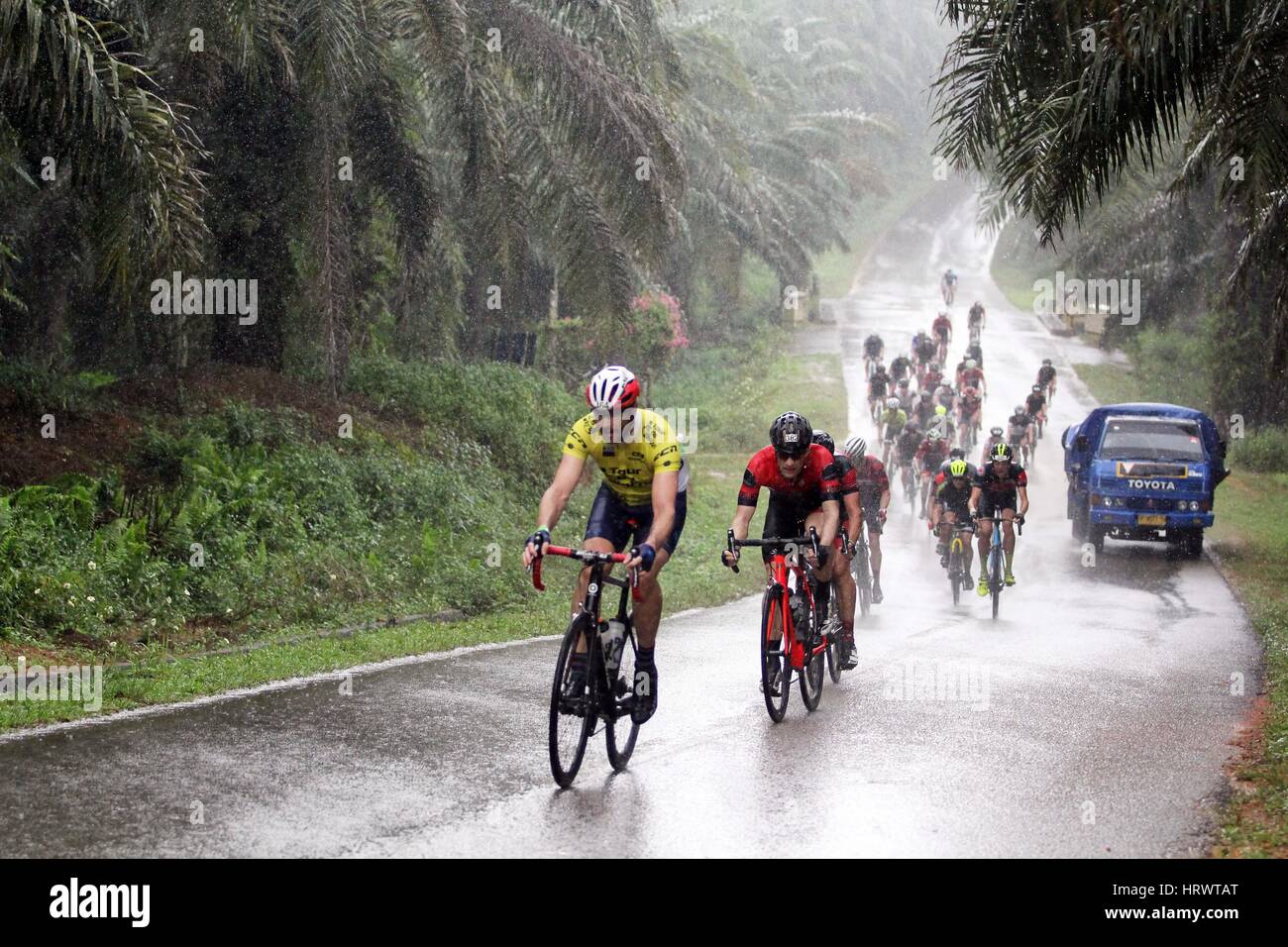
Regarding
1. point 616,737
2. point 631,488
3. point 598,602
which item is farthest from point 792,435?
point 598,602

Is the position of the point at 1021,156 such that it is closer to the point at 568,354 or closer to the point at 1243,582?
the point at 1243,582

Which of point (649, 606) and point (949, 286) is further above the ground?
point (949, 286)

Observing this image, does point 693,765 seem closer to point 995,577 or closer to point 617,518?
point 617,518

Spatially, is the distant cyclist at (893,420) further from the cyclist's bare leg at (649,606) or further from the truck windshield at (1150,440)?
the cyclist's bare leg at (649,606)

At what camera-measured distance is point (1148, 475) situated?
72.1 feet

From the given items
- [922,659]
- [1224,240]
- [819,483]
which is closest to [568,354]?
[1224,240]

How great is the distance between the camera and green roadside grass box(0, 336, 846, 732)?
373 inches

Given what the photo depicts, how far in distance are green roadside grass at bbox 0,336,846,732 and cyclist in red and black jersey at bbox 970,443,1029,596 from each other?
115 inches

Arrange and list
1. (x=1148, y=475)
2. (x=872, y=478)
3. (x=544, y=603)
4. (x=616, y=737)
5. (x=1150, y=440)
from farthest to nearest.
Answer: (x=1150, y=440) < (x=1148, y=475) < (x=872, y=478) < (x=544, y=603) < (x=616, y=737)

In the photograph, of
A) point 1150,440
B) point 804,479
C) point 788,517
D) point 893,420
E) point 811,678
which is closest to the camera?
point 811,678

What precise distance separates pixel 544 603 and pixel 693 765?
6.87 m

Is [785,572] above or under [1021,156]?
under

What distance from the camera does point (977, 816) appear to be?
7.19 m

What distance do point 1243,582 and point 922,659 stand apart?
9.07 metres
